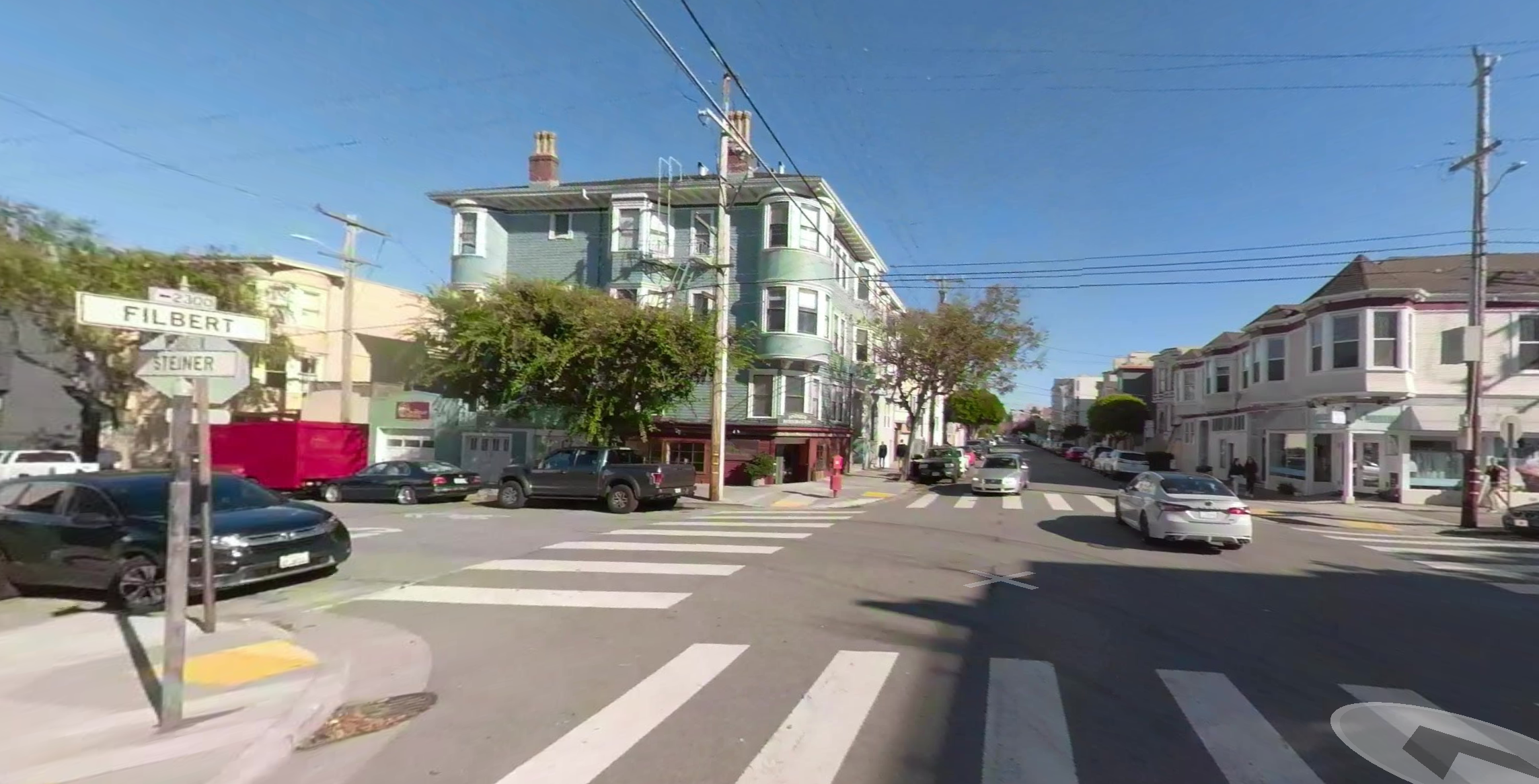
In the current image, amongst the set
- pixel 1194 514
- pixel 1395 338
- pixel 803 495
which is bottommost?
pixel 803 495

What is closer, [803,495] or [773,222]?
[803,495]

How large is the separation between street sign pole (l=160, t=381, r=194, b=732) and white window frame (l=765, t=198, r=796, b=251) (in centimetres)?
2384

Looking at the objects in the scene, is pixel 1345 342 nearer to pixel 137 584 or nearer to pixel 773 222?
pixel 773 222

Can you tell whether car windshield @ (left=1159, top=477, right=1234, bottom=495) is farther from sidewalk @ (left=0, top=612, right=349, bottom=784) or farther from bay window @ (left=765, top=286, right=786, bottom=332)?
bay window @ (left=765, top=286, right=786, bottom=332)

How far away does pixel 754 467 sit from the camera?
27.9m

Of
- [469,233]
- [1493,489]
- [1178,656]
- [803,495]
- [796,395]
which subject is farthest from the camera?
[469,233]

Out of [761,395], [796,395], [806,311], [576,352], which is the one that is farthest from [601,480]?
[806,311]

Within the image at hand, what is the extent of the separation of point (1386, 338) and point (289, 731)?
29705mm

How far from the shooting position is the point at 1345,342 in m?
25.1

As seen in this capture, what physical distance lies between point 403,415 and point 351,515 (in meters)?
11.1

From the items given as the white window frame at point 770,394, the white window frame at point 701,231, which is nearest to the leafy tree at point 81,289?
the white window frame at point 701,231

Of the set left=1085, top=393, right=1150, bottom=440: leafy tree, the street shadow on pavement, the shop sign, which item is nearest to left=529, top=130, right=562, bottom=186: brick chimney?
the shop sign

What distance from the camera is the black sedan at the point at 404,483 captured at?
21.2 metres

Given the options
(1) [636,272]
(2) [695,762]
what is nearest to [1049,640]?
(2) [695,762]
